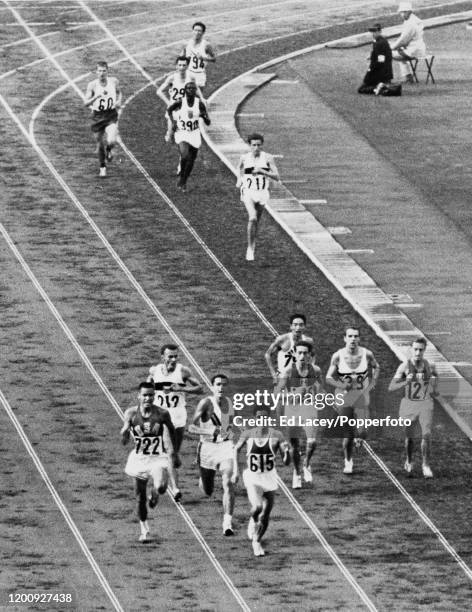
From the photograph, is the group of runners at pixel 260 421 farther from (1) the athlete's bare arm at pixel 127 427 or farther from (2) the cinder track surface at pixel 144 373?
(2) the cinder track surface at pixel 144 373

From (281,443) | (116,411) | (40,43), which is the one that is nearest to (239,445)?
(281,443)

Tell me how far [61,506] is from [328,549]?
303 cm

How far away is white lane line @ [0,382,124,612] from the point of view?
2111 centimetres

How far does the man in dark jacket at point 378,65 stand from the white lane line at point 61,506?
19.2 metres

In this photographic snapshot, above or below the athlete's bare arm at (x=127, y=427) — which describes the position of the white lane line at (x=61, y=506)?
below

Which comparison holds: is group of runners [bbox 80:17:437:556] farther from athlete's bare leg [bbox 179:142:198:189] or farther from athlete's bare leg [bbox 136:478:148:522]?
athlete's bare leg [bbox 179:142:198:189]

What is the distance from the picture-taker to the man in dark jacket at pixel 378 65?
4428 centimetres

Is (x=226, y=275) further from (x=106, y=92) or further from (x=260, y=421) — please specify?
(x=260, y=421)

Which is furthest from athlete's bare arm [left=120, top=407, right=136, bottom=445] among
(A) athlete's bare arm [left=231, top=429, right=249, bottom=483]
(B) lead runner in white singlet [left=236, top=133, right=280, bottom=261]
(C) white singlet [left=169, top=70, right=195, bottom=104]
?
(C) white singlet [left=169, top=70, right=195, bottom=104]

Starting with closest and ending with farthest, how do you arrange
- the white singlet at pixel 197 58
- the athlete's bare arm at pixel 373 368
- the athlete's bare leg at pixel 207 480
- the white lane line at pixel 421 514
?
Answer: 1. the white lane line at pixel 421 514
2. the athlete's bare leg at pixel 207 480
3. the athlete's bare arm at pixel 373 368
4. the white singlet at pixel 197 58

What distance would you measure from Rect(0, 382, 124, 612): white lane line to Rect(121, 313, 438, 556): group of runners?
66cm

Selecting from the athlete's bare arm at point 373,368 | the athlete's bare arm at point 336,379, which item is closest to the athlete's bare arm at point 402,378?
the athlete's bare arm at point 373,368

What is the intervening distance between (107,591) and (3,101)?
2379 centimetres

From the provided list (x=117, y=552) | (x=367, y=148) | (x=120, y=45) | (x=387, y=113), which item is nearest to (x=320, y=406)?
(x=117, y=552)
